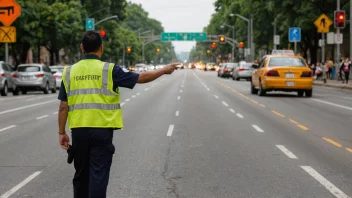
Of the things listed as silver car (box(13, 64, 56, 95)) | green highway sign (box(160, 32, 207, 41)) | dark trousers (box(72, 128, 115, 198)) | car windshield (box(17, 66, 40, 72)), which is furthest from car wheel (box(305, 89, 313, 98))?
green highway sign (box(160, 32, 207, 41))

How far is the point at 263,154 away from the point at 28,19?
39055 millimetres

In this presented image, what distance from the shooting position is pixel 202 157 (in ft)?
32.2

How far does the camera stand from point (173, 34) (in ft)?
397

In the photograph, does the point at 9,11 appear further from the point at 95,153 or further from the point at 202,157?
the point at 95,153

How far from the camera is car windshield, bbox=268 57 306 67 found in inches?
1029

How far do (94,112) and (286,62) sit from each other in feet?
72.6

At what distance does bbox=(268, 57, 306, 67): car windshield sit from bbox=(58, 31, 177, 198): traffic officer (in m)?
21.8

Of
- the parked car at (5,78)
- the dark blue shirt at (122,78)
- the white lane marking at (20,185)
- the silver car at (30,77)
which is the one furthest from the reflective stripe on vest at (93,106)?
the silver car at (30,77)

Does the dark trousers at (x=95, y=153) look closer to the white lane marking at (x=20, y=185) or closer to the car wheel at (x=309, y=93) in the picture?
the white lane marking at (x=20, y=185)

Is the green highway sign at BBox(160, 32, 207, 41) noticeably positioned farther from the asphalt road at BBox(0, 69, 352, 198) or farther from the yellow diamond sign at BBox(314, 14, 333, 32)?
the asphalt road at BBox(0, 69, 352, 198)

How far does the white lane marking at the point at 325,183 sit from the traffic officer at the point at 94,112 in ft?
10.5

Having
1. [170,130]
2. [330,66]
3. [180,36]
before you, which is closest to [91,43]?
[170,130]

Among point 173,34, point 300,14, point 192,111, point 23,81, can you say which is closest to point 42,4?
point 23,81

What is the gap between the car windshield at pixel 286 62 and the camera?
2614 centimetres
